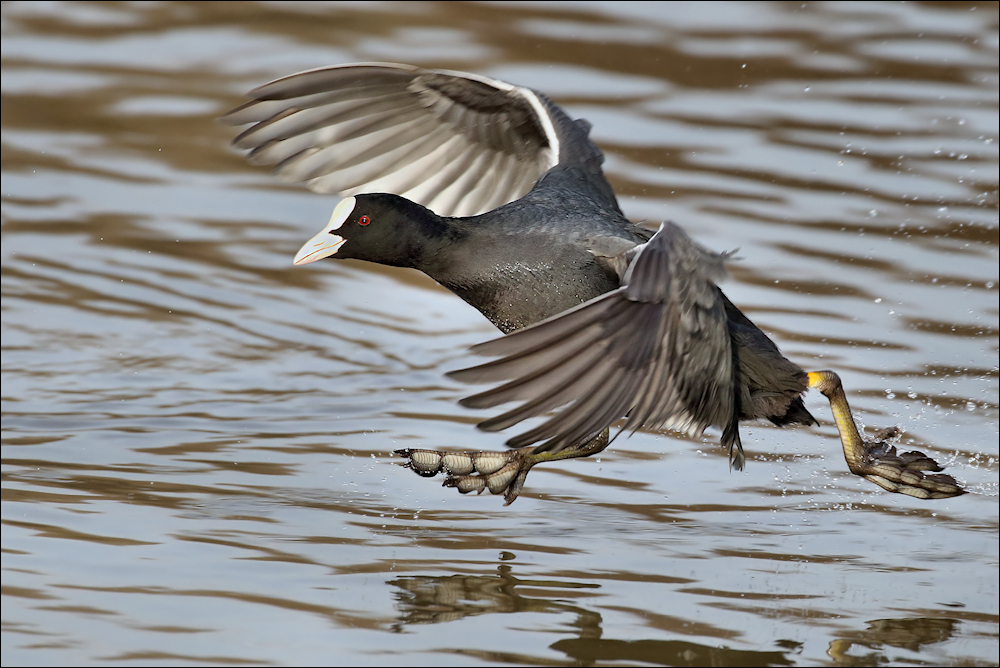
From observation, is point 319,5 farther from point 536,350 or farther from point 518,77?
point 536,350

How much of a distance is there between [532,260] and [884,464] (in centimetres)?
117

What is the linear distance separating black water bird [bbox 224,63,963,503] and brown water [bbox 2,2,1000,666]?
0.34 metres

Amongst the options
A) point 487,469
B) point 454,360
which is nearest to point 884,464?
point 487,469

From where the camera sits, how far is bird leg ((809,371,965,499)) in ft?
12.9

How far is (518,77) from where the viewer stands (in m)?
7.55

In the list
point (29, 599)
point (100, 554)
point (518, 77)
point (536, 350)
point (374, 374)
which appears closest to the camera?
point (536, 350)

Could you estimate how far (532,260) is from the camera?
3795 millimetres

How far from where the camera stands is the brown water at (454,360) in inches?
129

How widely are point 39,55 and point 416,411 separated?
4.14 m

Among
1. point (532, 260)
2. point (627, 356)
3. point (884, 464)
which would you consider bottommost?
point (884, 464)

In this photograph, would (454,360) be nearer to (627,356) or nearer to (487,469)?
(487,469)

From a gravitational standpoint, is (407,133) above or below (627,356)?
above

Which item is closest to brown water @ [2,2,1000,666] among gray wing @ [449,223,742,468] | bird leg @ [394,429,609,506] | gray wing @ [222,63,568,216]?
bird leg @ [394,429,609,506]

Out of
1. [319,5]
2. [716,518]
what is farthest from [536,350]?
[319,5]
